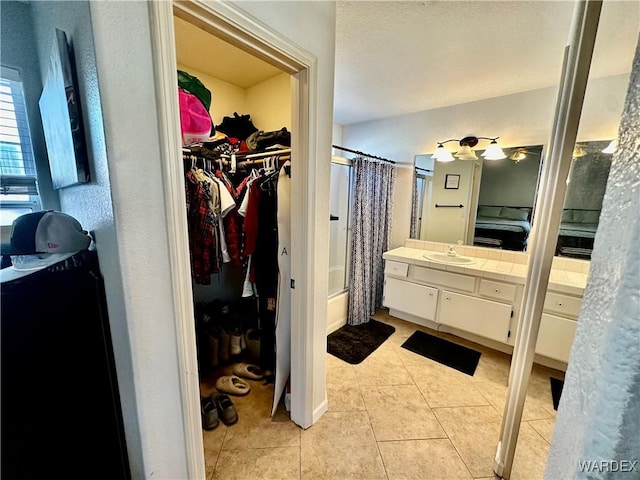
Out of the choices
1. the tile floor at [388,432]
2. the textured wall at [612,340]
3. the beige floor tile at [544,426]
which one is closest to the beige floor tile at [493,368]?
the tile floor at [388,432]

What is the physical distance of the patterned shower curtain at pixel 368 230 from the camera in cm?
274

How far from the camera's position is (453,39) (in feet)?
5.29

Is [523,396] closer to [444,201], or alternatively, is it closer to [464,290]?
[464,290]

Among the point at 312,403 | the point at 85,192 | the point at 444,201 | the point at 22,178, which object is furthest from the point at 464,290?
the point at 22,178

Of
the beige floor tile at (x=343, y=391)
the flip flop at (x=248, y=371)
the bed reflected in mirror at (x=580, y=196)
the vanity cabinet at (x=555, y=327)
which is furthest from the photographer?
the flip flop at (x=248, y=371)

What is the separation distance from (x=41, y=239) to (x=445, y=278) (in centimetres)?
277

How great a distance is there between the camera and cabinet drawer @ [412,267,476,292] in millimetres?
2385

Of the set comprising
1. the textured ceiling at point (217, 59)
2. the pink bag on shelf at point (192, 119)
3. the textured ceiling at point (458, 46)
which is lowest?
the pink bag on shelf at point (192, 119)

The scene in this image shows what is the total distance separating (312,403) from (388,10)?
235 centimetres

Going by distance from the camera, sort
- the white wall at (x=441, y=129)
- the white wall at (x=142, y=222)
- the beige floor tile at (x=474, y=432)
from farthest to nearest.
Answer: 1. the white wall at (x=441, y=129)
2. the beige floor tile at (x=474, y=432)
3. the white wall at (x=142, y=222)

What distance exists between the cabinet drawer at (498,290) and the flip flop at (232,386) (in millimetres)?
2192

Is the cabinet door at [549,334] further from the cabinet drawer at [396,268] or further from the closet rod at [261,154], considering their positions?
the closet rod at [261,154]

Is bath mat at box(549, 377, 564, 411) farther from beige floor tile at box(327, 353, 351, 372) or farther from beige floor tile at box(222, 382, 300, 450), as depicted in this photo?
beige floor tile at box(327, 353, 351, 372)

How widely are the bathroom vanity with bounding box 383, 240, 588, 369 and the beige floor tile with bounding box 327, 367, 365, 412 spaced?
1.09 meters
